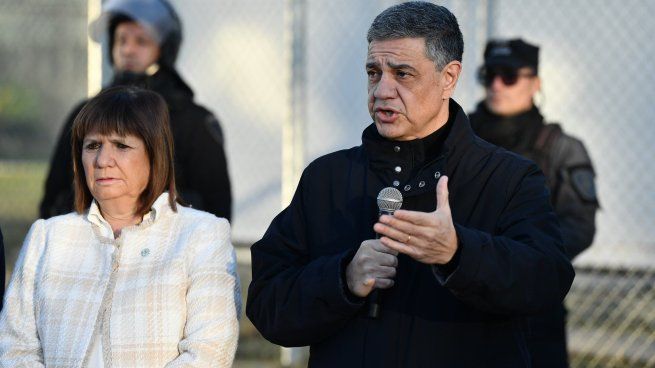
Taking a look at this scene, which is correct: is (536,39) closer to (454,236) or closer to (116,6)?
(116,6)

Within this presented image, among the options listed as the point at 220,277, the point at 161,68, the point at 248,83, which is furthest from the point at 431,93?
the point at 248,83

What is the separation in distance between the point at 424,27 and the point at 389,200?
576 mm

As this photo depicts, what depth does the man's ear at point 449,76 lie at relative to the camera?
11.0ft

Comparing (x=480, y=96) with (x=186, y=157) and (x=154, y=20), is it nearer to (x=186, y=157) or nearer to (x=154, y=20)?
(x=154, y=20)

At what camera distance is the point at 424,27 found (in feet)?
10.8

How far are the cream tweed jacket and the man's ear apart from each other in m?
0.88

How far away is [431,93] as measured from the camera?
331cm

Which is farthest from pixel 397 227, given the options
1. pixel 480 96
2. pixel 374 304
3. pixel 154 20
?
pixel 480 96

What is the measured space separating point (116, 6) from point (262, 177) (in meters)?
3.14

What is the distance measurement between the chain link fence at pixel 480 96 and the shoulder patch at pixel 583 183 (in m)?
2.32

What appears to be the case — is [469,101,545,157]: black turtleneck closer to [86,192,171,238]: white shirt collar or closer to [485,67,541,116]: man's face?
[485,67,541,116]: man's face

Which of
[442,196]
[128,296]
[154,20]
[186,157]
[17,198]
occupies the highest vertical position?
[154,20]

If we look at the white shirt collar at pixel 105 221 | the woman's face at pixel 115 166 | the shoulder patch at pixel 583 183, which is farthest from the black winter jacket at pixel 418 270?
the shoulder patch at pixel 583 183

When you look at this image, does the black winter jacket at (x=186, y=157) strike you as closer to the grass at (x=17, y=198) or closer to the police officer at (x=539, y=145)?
the police officer at (x=539, y=145)
